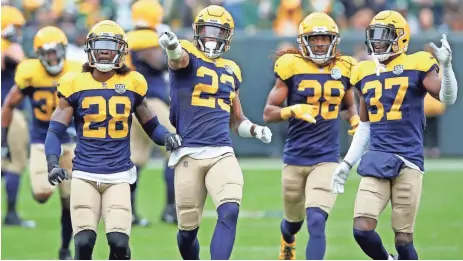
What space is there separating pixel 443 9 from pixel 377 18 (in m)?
9.99

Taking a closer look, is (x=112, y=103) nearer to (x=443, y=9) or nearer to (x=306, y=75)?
(x=306, y=75)

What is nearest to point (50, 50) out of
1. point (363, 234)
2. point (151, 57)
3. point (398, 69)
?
point (151, 57)

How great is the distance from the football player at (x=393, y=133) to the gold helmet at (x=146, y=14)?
13.4ft

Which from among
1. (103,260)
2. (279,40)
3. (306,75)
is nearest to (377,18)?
(306,75)

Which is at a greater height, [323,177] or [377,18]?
[377,18]

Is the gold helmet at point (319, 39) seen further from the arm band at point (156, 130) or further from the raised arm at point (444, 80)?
the arm band at point (156, 130)

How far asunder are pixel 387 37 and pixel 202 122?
1.33m

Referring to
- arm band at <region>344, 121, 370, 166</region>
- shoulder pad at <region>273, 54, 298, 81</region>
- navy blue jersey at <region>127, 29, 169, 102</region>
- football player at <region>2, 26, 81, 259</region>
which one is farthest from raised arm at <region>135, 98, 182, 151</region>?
navy blue jersey at <region>127, 29, 169, 102</region>

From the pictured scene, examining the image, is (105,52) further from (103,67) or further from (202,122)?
(202,122)

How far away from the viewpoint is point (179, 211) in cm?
762

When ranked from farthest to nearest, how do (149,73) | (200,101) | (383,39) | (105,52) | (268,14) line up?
1. (268,14)
2. (149,73)
3. (200,101)
4. (383,39)
5. (105,52)

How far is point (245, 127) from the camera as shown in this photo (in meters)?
7.86

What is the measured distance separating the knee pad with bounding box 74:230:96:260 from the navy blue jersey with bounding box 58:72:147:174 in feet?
1.30

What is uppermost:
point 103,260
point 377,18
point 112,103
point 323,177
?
point 377,18
